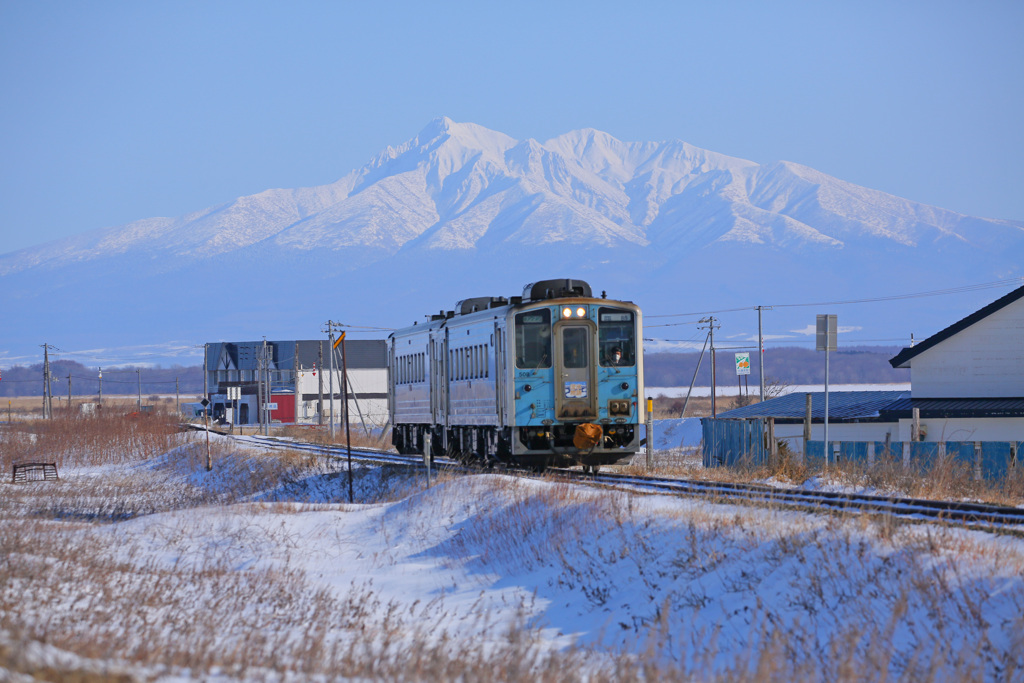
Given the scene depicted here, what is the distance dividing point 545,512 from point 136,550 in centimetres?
593

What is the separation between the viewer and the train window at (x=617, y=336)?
73.1ft

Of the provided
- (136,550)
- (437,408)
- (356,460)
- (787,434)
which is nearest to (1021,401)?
(787,434)

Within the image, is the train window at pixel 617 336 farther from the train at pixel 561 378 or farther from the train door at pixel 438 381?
the train door at pixel 438 381

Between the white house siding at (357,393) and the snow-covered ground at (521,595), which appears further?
the white house siding at (357,393)

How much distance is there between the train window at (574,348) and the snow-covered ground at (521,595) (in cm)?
388

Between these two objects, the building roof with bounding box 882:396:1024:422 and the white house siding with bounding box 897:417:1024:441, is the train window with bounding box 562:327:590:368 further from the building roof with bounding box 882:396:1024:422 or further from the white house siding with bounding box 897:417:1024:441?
the building roof with bounding box 882:396:1024:422

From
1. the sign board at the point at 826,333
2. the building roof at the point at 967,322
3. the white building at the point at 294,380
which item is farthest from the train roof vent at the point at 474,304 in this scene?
the white building at the point at 294,380

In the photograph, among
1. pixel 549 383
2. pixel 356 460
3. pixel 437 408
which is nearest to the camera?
pixel 549 383

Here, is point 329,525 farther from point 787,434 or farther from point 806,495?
point 787,434

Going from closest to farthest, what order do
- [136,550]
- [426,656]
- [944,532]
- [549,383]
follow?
[426,656] → [944,532] → [136,550] → [549,383]

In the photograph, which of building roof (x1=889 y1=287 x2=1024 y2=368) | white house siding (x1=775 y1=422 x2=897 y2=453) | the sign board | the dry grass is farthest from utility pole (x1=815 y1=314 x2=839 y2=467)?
the dry grass

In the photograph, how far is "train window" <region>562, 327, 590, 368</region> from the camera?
2209cm

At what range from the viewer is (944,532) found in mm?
11070

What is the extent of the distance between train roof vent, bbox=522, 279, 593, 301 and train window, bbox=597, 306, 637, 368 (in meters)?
0.68
